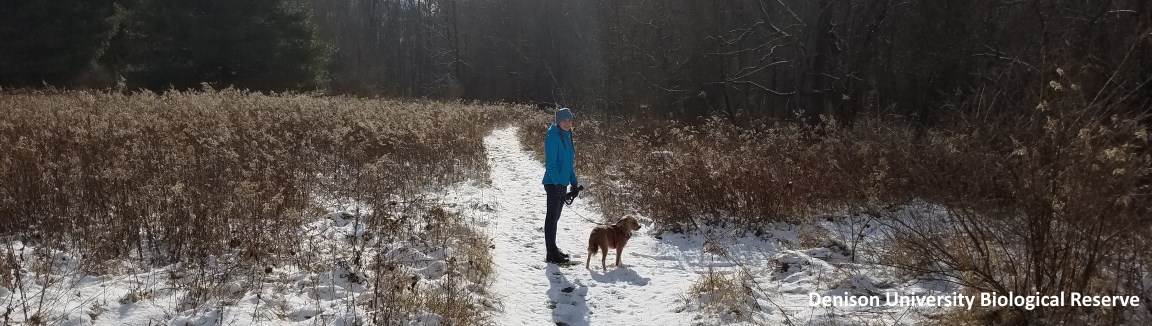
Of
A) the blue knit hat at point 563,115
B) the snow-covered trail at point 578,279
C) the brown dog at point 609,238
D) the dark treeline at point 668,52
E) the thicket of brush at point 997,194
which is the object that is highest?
the dark treeline at point 668,52

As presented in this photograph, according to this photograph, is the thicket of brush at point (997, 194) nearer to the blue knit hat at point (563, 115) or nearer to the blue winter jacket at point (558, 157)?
the blue winter jacket at point (558, 157)

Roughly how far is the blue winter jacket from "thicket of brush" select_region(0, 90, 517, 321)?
1132 mm

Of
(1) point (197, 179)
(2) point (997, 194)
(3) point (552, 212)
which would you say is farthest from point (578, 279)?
(1) point (197, 179)

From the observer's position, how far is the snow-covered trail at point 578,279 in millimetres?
4707

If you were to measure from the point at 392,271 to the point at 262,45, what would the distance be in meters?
24.8

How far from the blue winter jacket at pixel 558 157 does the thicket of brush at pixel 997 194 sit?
5.98 feet

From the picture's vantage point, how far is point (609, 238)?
5.89 metres

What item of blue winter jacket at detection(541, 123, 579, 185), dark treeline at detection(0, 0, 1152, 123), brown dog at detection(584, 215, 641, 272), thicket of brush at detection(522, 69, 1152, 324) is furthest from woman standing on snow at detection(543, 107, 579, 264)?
dark treeline at detection(0, 0, 1152, 123)

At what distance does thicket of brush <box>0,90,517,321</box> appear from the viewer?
16.1 feet

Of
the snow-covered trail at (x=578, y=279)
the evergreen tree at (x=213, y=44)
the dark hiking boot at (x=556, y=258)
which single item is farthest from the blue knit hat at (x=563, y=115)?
the evergreen tree at (x=213, y=44)

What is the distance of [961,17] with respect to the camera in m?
12.1

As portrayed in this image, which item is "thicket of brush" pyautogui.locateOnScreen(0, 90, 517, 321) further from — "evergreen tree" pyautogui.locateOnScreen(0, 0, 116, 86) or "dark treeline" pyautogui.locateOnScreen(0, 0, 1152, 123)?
"evergreen tree" pyautogui.locateOnScreen(0, 0, 116, 86)

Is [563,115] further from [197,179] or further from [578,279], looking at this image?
[197,179]

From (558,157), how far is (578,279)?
130 centimetres
